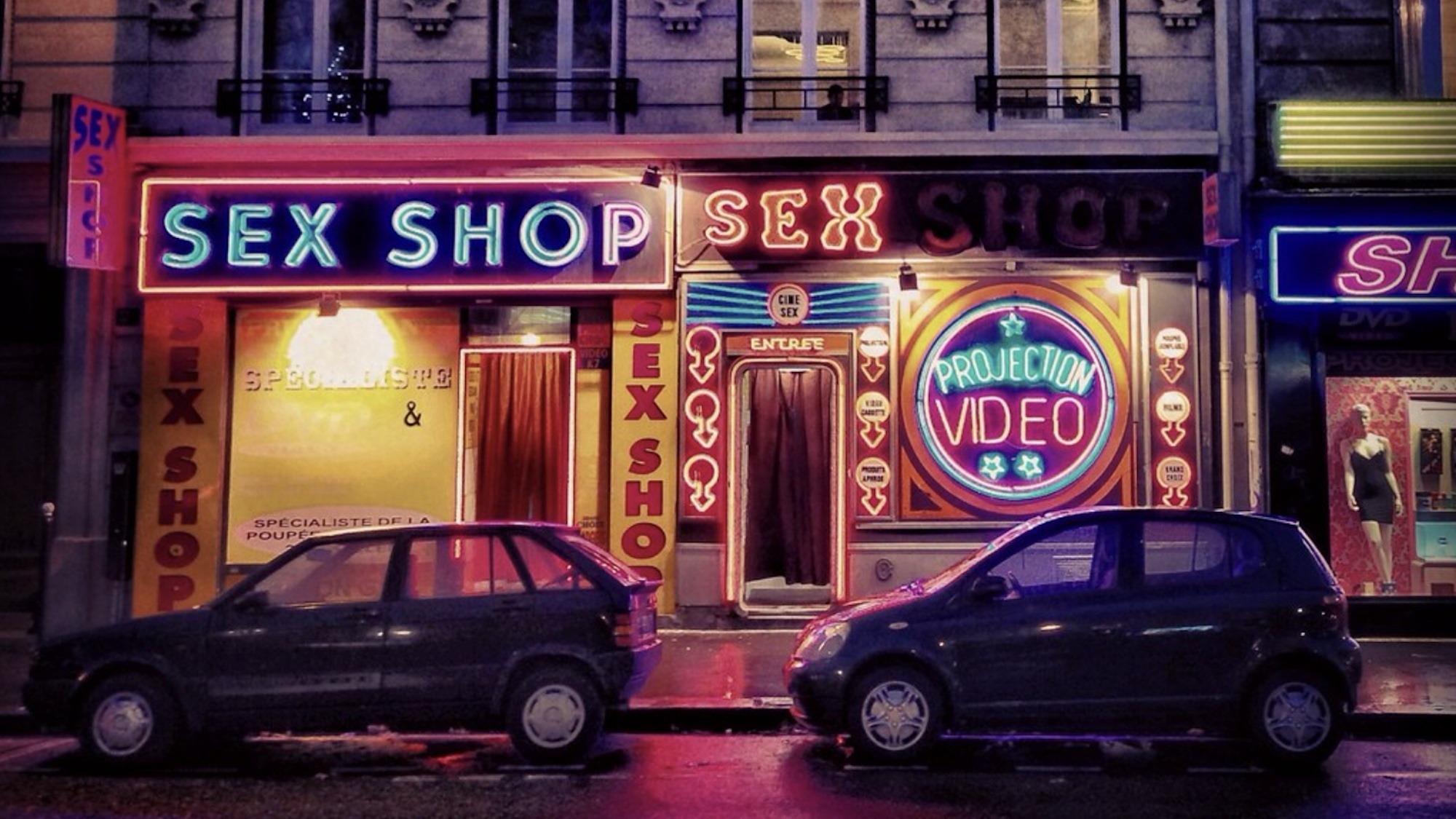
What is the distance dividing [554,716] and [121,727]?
110 inches

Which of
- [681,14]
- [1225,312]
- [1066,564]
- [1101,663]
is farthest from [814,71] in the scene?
[1101,663]

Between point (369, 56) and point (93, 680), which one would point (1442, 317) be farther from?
point (93, 680)

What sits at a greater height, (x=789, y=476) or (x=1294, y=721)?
(x=789, y=476)

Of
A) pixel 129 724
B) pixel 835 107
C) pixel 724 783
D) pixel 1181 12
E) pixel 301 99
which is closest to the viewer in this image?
pixel 724 783

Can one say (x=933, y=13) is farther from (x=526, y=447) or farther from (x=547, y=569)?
(x=547, y=569)

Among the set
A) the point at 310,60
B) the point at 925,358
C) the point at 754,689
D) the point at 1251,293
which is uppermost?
the point at 310,60

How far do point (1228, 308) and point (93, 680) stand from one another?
1114 cm

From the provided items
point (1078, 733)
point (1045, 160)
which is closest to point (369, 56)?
point (1045, 160)

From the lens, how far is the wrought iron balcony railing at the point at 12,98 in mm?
14172

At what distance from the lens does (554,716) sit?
8.34m

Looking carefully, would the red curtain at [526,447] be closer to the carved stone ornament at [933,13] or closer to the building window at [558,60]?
the building window at [558,60]

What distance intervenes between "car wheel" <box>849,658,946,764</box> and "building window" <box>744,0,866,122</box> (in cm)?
756

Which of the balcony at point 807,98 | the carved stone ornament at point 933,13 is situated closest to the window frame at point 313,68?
the balcony at point 807,98

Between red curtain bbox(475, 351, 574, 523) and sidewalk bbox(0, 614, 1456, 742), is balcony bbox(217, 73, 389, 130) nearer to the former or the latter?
red curtain bbox(475, 351, 574, 523)
